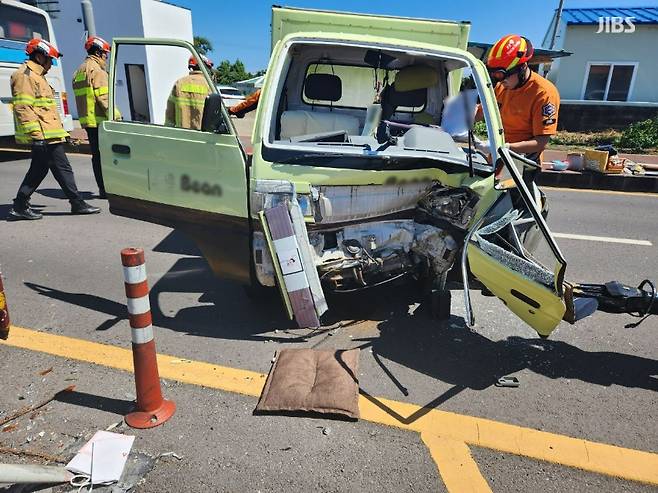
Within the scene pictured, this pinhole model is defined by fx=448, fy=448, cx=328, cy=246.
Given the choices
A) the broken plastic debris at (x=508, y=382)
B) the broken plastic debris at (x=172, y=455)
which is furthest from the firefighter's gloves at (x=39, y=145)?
the broken plastic debris at (x=508, y=382)

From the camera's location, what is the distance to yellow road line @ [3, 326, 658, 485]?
2145mm

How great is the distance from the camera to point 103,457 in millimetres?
2068

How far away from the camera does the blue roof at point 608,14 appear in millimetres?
15469

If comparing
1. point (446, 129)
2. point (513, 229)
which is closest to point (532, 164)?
point (513, 229)

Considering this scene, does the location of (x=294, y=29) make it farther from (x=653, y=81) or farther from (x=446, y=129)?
(x=653, y=81)

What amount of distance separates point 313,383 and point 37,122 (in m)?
4.92

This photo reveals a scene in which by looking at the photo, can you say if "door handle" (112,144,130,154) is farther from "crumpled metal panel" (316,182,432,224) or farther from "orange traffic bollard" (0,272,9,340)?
"crumpled metal panel" (316,182,432,224)

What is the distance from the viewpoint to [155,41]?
312cm

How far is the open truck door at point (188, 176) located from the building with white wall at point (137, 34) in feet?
42.2

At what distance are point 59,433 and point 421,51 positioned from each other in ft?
10.6

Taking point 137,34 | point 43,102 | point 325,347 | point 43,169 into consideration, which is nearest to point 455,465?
point 325,347

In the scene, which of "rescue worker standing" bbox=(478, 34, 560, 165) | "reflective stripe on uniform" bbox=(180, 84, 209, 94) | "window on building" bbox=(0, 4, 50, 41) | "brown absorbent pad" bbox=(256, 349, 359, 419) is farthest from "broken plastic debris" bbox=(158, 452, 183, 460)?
"window on building" bbox=(0, 4, 50, 41)

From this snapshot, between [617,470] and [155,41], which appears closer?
[617,470]

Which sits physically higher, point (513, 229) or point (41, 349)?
point (513, 229)
